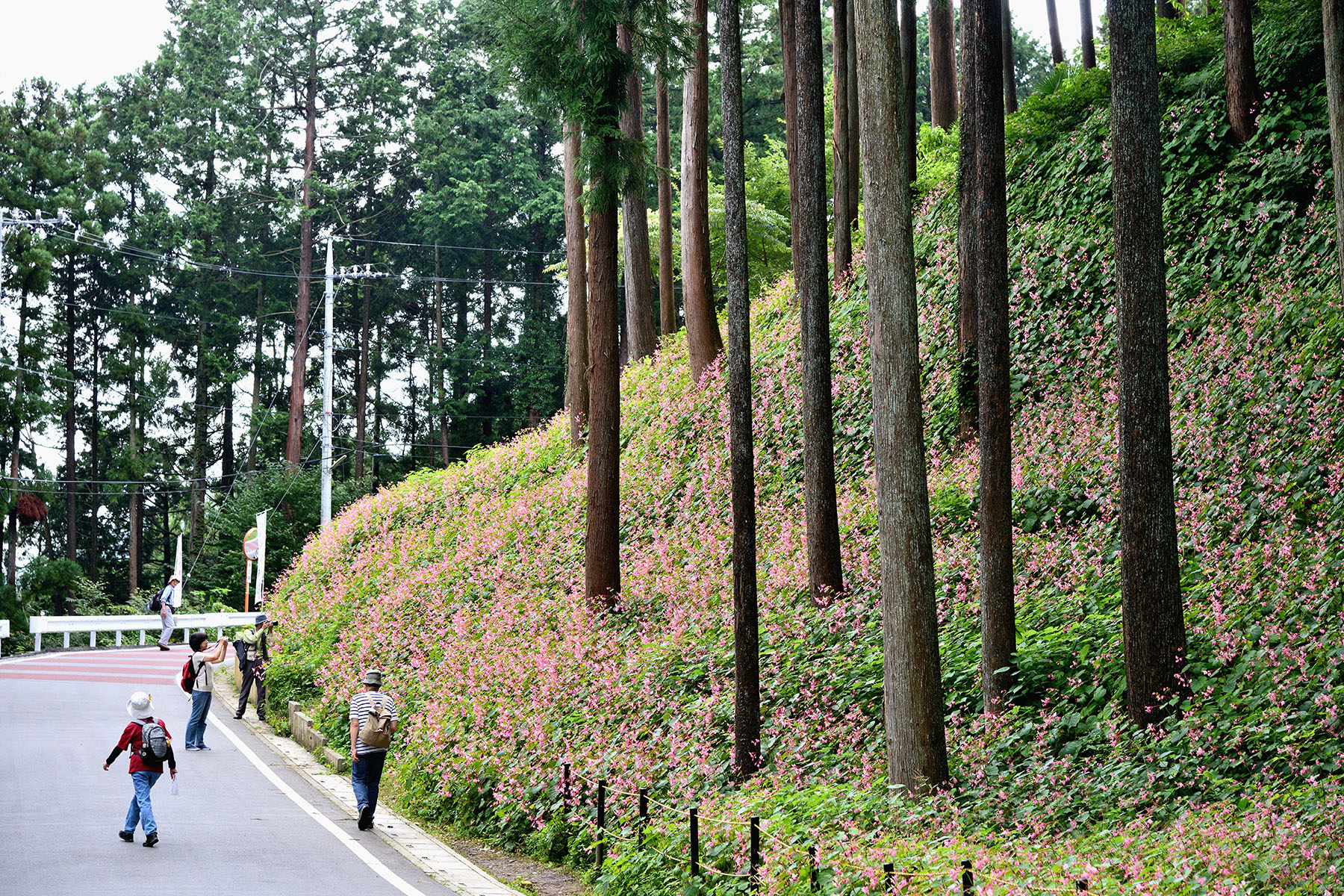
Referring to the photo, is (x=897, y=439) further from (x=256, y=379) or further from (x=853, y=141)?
(x=256, y=379)

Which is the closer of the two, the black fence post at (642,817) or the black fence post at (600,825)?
the black fence post at (642,817)

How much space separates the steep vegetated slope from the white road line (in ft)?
4.40

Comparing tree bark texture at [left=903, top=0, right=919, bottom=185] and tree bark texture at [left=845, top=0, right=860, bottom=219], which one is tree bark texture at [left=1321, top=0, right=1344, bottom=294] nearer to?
tree bark texture at [left=903, top=0, right=919, bottom=185]

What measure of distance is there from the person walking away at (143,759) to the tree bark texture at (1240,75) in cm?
1528

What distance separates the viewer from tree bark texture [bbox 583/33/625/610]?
1602 cm

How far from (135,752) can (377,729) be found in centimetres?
244

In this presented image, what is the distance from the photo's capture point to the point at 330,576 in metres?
27.8

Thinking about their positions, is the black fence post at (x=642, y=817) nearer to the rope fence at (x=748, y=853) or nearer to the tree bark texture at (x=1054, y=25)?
the rope fence at (x=748, y=853)

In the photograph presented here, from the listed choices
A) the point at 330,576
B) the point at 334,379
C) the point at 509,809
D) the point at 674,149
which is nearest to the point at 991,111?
the point at 509,809

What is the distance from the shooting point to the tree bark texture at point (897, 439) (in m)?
8.98

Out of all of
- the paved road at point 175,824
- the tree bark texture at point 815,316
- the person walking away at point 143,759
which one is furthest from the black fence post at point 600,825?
the person walking away at point 143,759

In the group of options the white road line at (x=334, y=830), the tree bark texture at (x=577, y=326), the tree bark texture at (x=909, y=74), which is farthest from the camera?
the tree bark texture at (x=577, y=326)

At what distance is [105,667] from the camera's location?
27641 millimetres

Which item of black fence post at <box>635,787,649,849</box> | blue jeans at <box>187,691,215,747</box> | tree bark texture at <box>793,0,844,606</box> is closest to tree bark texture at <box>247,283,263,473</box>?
blue jeans at <box>187,691,215,747</box>
